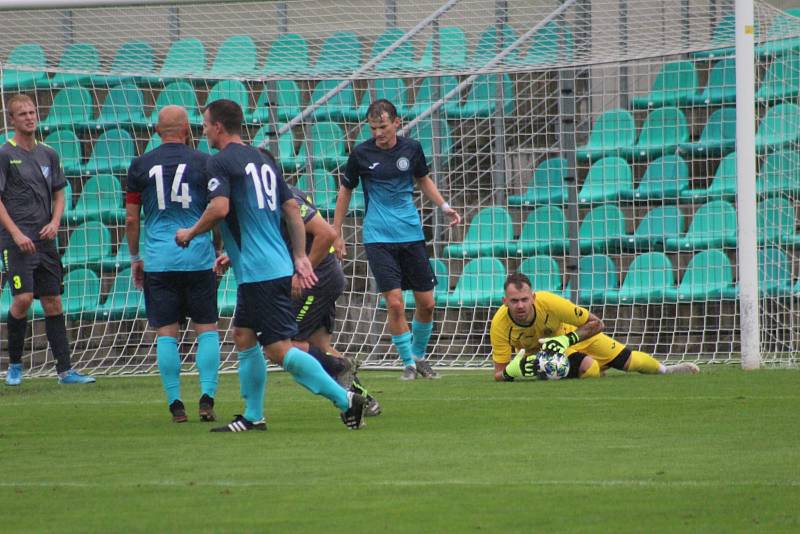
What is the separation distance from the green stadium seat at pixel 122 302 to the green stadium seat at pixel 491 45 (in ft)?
13.9

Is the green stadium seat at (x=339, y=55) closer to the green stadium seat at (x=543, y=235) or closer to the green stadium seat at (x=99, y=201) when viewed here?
the green stadium seat at (x=543, y=235)

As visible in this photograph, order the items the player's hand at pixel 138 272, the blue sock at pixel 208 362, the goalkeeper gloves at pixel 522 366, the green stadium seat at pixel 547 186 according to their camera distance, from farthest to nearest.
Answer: the green stadium seat at pixel 547 186, the goalkeeper gloves at pixel 522 366, the player's hand at pixel 138 272, the blue sock at pixel 208 362

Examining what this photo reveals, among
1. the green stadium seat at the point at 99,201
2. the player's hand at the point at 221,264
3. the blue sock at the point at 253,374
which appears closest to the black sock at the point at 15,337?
the green stadium seat at the point at 99,201

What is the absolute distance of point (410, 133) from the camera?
15555 millimetres

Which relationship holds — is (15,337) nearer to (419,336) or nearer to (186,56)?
(419,336)

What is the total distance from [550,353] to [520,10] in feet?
17.5

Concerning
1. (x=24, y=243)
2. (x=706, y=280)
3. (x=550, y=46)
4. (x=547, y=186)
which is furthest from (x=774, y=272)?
(x=24, y=243)

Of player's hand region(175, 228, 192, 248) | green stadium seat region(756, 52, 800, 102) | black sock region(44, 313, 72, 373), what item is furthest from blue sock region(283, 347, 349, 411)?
green stadium seat region(756, 52, 800, 102)

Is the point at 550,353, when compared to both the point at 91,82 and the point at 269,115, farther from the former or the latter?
the point at 91,82

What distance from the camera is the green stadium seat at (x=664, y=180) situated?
1470 centimetres

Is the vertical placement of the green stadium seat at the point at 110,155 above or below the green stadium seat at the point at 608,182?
above

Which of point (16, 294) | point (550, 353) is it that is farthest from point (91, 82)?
point (550, 353)

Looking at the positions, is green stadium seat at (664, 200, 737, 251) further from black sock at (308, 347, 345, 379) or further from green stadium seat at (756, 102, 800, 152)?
black sock at (308, 347, 345, 379)

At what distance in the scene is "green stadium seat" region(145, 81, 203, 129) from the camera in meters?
15.6
